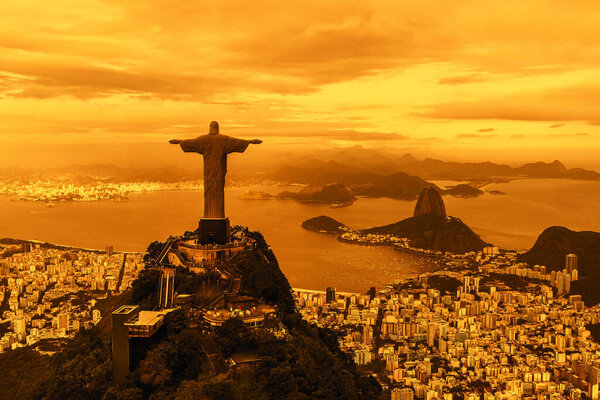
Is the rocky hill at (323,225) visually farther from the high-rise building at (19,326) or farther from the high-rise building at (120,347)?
the high-rise building at (120,347)

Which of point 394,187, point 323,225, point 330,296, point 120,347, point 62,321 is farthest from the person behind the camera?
point 394,187

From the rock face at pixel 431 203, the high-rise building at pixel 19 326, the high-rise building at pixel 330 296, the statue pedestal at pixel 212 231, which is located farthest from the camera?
the rock face at pixel 431 203

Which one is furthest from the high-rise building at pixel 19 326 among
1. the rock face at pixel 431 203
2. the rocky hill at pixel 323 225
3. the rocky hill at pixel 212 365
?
the rock face at pixel 431 203

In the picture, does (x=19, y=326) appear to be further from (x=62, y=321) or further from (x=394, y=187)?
(x=394, y=187)

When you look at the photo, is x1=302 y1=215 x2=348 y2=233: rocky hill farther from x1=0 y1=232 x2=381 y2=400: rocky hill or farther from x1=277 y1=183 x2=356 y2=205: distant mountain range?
x1=0 y1=232 x2=381 y2=400: rocky hill

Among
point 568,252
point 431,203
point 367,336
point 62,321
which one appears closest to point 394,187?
point 431,203

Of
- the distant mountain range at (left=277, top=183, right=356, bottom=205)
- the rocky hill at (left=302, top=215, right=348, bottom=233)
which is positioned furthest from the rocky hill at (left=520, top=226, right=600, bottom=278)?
the distant mountain range at (left=277, top=183, right=356, bottom=205)
